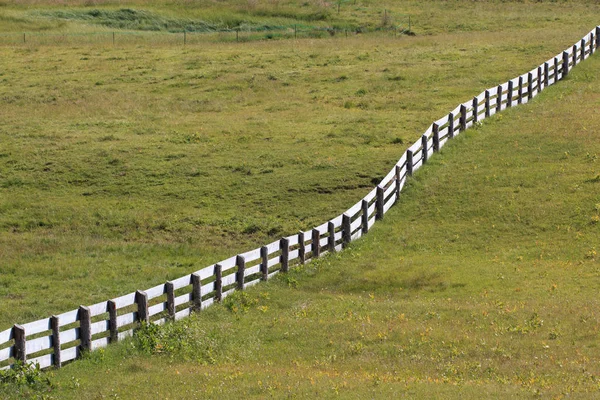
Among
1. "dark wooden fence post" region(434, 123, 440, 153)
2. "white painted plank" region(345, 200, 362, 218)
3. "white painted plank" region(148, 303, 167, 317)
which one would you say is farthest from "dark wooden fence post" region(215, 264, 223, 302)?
"dark wooden fence post" region(434, 123, 440, 153)

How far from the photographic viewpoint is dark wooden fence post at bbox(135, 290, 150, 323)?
61.1 feet

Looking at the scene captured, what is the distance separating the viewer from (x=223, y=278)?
70.8 feet

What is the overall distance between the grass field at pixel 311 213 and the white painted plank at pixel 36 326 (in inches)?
36.3

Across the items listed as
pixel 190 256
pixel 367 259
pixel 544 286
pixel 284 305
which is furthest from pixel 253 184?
pixel 544 286

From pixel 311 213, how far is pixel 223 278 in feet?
28.8

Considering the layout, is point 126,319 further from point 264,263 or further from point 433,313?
point 433,313

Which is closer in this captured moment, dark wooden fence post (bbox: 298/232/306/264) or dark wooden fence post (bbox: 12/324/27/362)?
dark wooden fence post (bbox: 12/324/27/362)

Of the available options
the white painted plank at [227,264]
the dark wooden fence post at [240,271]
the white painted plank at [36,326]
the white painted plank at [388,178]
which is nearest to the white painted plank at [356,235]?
the white painted plank at [388,178]

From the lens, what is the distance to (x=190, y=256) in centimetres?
2720

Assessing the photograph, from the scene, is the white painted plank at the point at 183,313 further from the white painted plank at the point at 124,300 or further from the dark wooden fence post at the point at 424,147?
the dark wooden fence post at the point at 424,147

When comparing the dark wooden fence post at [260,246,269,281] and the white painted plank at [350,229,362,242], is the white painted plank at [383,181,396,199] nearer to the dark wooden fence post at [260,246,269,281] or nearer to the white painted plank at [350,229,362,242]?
the white painted plank at [350,229,362,242]

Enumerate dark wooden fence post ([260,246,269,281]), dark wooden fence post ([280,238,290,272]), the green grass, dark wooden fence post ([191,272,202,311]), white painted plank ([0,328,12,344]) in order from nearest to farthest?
the green grass, white painted plank ([0,328,12,344]), dark wooden fence post ([191,272,202,311]), dark wooden fence post ([260,246,269,281]), dark wooden fence post ([280,238,290,272])

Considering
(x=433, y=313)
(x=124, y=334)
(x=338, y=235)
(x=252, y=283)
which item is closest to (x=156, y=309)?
(x=124, y=334)

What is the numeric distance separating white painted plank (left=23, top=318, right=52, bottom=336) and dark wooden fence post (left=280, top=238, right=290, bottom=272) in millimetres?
7589
